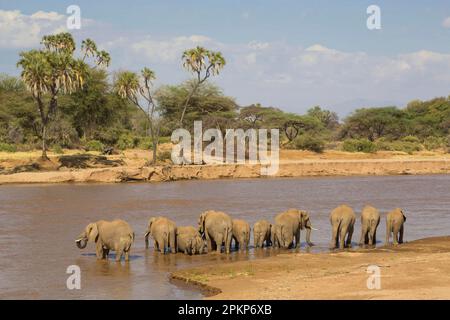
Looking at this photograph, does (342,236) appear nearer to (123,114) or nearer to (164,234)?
(164,234)

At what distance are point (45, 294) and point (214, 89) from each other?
63730mm

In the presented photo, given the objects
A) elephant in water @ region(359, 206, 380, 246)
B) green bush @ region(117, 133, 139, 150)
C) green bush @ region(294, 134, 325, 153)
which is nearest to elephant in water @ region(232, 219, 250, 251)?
elephant in water @ region(359, 206, 380, 246)

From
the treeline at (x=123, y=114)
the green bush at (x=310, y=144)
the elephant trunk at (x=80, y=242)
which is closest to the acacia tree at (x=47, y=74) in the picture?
the treeline at (x=123, y=114)

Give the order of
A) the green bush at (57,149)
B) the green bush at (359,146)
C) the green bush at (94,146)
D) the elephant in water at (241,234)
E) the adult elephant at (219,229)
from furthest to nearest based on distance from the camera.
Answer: the green bush at (359,146) → the green bush at (94,146) → the green bush at (57,149) → the elephant in water at (241,234) → the adult elephant at (219,229)

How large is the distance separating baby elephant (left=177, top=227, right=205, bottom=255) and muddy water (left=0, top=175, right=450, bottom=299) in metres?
0.44

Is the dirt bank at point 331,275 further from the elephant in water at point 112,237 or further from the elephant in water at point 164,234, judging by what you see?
the elephant in water at point 164,234

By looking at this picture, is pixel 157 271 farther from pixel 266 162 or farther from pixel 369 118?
pixel 369 118

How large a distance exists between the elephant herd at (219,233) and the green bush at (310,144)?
139ft

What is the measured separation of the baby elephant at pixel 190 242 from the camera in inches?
778

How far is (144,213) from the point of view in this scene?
3066 cm

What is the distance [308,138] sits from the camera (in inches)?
2579

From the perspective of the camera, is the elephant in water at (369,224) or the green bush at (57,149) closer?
the elephant in water at (369,224)

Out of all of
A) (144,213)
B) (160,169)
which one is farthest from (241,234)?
(160,169)
